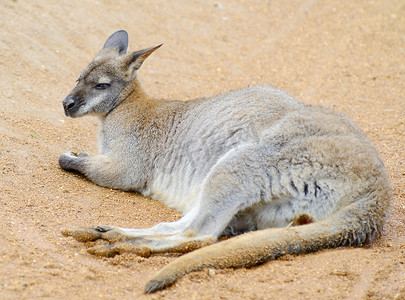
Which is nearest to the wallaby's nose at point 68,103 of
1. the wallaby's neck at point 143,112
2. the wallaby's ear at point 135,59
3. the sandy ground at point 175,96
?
the wallaby's neck at point 143,112

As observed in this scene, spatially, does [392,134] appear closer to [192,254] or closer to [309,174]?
[309,174]

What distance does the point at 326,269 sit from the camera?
4387 mm

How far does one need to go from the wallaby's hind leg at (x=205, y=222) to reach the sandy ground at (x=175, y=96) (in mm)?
150

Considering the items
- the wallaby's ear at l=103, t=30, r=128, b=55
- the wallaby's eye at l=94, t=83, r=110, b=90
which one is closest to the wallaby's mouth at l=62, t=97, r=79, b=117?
the wallaby's eye at l=94, t=83, r=110, b=90

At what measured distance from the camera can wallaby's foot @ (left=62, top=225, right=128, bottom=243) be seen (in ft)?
15.5

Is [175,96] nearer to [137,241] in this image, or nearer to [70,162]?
[70,162]

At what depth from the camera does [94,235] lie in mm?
4734

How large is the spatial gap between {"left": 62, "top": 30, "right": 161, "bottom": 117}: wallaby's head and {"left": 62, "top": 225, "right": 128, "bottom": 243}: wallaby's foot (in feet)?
7.51

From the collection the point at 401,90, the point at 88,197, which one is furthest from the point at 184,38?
the point at 88,197

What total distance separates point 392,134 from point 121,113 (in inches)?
159

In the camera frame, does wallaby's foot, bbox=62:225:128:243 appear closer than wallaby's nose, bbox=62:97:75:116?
Yes

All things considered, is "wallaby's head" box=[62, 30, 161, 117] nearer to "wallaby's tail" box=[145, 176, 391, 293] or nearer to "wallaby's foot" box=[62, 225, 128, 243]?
"wallaby's foot" box=[62, 225, 128, 243]

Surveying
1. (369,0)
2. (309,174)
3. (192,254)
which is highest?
(369,0)

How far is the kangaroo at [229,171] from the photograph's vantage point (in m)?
4.58
